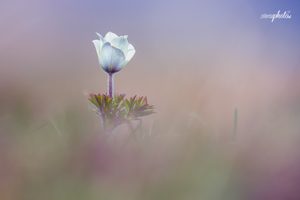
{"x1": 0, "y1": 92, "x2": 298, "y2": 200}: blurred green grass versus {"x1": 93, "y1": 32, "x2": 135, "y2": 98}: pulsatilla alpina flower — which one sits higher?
{"x1": 93, "y1": 32, "x2": 135, "y2": 98}: pulsatilla alpina flower

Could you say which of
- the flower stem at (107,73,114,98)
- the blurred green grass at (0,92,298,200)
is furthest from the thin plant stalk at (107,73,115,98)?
the blurred green grass at (0,92,298,200)

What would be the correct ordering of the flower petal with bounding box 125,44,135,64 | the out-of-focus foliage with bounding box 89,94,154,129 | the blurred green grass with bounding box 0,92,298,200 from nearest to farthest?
1. the blurred green grass with bounding box 0,92,298,200
2. the out-of-focus foliage with bounding box 89,94,154,129
3. the flower petal with bounding box 125,44,135,64

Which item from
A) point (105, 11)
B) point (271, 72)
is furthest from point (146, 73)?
point (271, 72)

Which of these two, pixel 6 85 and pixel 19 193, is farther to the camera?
pixel 6 85

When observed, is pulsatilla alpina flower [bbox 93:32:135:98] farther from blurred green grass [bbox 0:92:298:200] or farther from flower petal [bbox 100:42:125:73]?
blurred green grass [bbox 0:92:298:200]

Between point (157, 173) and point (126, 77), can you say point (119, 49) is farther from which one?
point (157, 173)

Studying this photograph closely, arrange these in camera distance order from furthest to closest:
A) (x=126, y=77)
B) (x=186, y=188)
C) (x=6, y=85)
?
(x=126, y=77) → (x=6, y=85) → (x=186, y=188)

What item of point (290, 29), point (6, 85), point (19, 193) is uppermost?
point (290, 29)

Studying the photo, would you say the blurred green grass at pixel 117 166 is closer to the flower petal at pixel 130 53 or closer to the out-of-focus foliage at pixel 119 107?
the out-of-focus foliage at pixel 119 107
